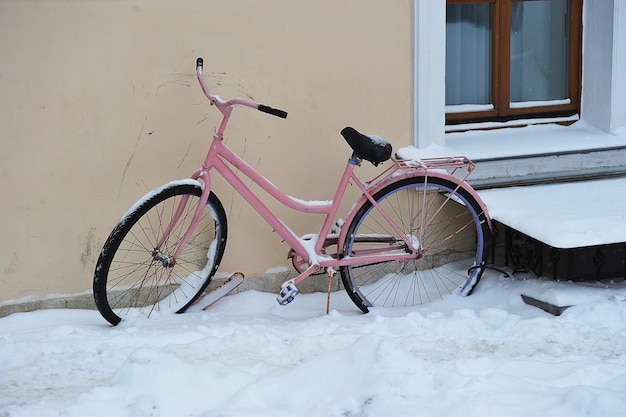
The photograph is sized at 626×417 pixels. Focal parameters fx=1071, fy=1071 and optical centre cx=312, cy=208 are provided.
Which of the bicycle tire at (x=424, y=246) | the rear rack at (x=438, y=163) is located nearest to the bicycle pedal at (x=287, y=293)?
the bicycle tire at (x=424, y=246)

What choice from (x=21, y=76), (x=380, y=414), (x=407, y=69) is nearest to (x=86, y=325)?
(x=21, y=76)

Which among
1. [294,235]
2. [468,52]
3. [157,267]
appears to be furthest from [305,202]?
[468,52]

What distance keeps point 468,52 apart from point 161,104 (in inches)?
78.9

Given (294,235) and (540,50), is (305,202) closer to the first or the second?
(294,235)

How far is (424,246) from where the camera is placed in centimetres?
617

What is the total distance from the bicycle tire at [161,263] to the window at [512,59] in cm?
173

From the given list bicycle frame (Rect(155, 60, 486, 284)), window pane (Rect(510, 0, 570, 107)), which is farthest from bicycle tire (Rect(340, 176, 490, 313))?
window pane (Rect(510, 0, 570, 107))

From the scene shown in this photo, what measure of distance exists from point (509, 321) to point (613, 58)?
1.95 meters

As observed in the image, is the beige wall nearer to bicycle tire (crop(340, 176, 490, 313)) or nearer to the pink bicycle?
the pink bicycle

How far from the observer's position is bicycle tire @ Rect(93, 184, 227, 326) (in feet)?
18.7

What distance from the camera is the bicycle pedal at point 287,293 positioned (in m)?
5.46

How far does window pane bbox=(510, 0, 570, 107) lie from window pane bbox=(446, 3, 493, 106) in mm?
176

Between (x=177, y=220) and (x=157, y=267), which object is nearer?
(x=177, y=220)

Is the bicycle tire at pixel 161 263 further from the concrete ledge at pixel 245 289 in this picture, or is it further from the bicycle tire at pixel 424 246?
the bicycle tire at pixel 424 246
